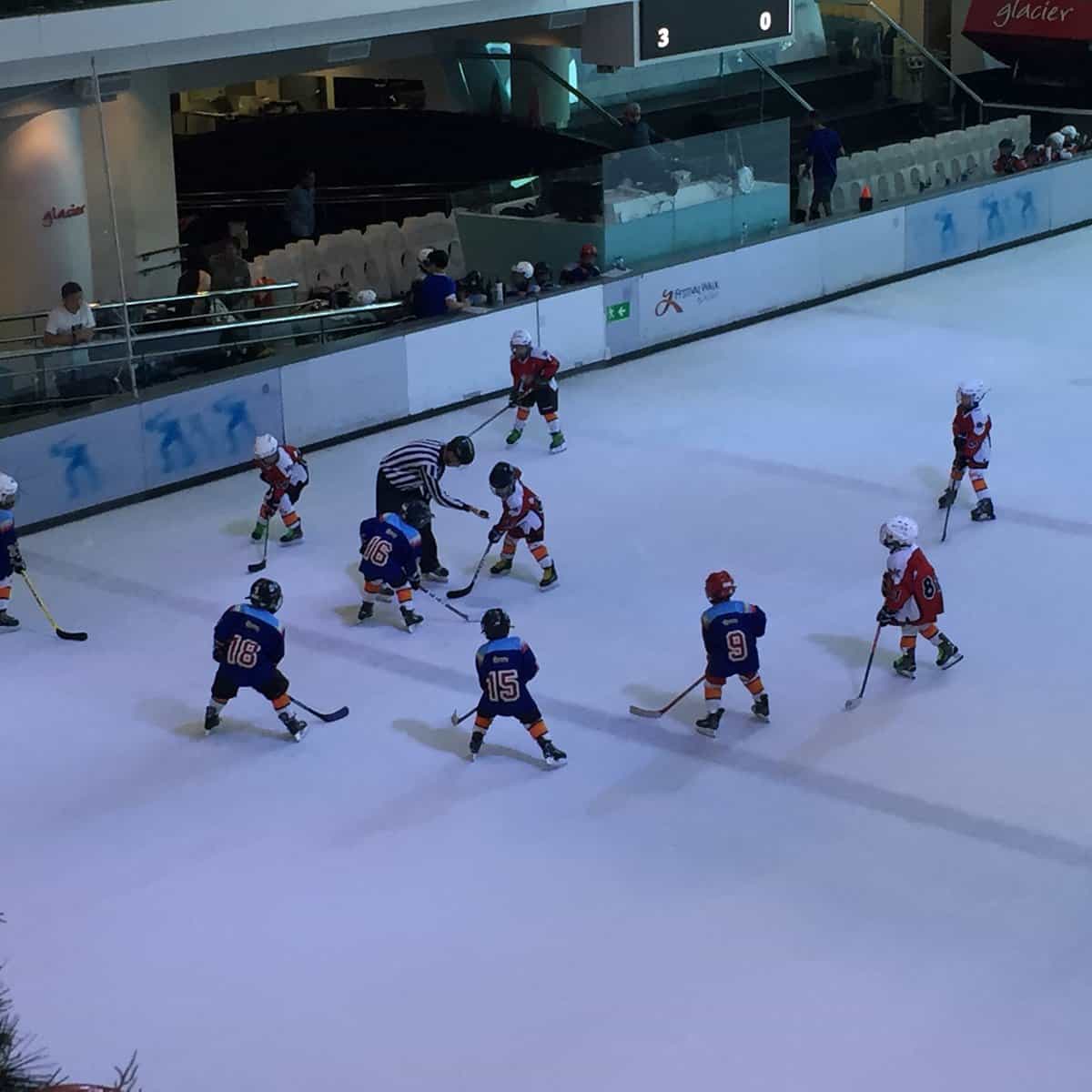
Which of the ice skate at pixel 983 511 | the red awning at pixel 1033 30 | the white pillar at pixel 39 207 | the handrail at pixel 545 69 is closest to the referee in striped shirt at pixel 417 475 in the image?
the ice skate at pixel 983 511

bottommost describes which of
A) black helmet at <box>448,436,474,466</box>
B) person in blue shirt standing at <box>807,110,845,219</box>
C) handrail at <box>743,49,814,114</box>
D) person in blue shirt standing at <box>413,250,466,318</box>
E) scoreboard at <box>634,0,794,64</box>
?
black helmet at <box>448,436,474,466</box>

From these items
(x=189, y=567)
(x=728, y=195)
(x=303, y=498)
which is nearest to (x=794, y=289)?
(x=728, y=195)

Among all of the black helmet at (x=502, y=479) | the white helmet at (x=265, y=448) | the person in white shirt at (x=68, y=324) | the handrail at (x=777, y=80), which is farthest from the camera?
the handrail at (x=777, y=80)

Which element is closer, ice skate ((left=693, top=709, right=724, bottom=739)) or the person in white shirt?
ice skate ((left=693, top=709, right=724, bottom=739))

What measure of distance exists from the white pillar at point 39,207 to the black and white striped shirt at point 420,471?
6.80m

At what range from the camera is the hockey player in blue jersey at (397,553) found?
1127 cm

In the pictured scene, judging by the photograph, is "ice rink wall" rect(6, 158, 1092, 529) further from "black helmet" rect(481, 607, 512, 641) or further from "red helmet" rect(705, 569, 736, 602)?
"red helmet" rect(705, 569, 736, 602)

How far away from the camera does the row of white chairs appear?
60.3ft

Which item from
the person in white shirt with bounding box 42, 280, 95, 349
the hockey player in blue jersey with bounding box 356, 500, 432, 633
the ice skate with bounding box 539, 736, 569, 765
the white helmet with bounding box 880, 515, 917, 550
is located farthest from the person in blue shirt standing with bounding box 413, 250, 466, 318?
the ice skate with bounding box 539, 736, 569, 765

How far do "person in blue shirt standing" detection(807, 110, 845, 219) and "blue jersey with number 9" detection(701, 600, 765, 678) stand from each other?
11.6 meters

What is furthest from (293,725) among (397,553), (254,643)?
(397,553)

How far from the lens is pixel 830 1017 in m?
7.66

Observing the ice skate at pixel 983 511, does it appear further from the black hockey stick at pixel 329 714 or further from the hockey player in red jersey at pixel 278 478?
the black hockey stick at pixel 329 714

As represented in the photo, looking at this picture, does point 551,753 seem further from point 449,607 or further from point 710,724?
point 449,607
